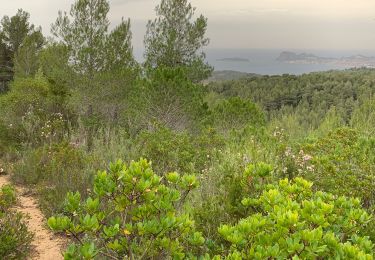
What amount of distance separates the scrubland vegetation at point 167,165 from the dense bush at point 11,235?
0.9 inches

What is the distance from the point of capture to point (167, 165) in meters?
8.29

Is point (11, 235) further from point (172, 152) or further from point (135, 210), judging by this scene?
point (172, 152)

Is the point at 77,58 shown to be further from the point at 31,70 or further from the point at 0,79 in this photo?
the point at 0,79

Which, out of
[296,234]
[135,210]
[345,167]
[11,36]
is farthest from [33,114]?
[11,36]

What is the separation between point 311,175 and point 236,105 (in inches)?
350

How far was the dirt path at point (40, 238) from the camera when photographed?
5887 millimetres

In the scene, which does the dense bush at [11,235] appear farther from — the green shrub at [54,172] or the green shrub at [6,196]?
the green shrub at [54,172]

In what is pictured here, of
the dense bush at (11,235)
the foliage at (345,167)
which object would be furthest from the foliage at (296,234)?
the dense bush at (11,235)

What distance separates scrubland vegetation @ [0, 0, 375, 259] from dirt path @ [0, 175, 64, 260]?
0.84 feet

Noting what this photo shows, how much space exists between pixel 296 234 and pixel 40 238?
518 cm

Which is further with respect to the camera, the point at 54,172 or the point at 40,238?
the point at 54,172

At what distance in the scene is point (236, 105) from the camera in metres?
14.4

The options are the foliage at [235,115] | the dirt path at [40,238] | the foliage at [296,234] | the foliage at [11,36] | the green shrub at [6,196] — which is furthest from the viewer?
the foliage at [11,36]

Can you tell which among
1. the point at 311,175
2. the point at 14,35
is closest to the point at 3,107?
the point at 311,175
